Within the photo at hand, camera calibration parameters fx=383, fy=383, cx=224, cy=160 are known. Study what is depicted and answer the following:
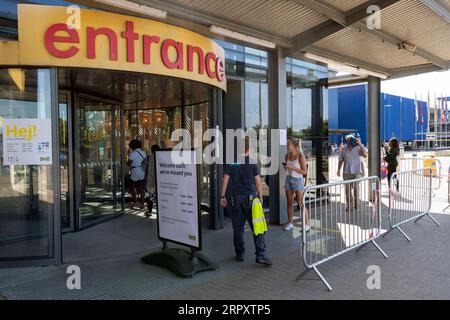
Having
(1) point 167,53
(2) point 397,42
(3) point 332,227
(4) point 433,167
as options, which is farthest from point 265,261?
(4) point 433,167

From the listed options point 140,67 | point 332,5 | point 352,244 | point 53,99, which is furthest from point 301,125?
point 53,99

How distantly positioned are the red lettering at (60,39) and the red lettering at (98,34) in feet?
0.47

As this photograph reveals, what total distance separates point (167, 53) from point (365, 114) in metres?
29.4

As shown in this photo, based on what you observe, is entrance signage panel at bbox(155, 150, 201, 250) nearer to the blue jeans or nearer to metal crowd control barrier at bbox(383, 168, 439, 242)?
the blue jeans

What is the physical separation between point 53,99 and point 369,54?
647 cm

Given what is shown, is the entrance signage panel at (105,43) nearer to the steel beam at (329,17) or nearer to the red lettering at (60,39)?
the red lettering at (60,39)

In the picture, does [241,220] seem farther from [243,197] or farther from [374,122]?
[374,122]

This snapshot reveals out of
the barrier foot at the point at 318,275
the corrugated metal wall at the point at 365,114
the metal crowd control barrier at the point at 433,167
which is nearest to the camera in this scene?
the barrier foot at the point at 318,275

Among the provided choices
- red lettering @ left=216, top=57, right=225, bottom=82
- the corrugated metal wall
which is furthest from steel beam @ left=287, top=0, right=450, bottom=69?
the corrugated metal wall

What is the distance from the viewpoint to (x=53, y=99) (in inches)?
192

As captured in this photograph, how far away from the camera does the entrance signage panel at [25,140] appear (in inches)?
189

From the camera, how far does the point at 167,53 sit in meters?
5.47

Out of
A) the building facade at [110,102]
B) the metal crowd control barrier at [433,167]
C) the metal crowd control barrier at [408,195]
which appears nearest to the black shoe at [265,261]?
the building facade at [110,102]

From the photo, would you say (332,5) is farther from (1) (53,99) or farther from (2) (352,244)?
(1) (53,99)
